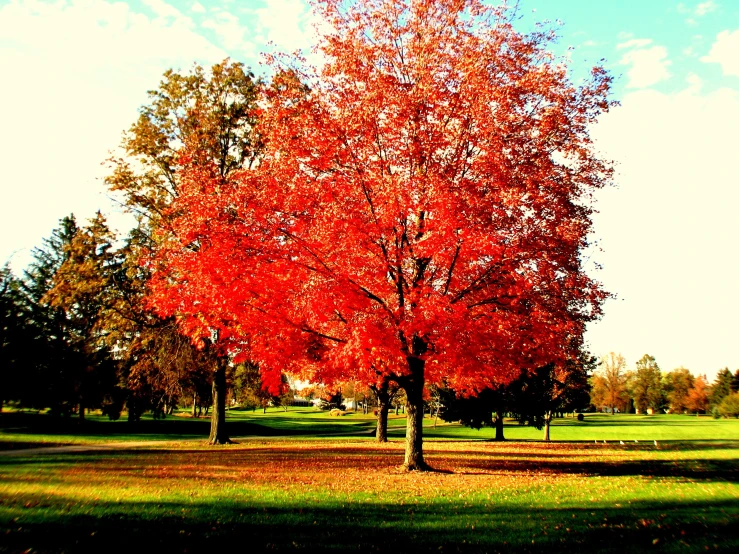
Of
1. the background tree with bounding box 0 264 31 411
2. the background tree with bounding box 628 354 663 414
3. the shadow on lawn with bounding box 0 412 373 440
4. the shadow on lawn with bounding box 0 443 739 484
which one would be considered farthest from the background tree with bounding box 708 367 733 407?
the background tree with bounding box 0 264 31 411

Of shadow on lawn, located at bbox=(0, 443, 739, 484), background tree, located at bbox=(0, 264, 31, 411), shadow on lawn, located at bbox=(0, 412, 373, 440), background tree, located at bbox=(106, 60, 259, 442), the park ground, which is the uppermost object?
background tree, located at bbox=(106, 60, 259, 442)

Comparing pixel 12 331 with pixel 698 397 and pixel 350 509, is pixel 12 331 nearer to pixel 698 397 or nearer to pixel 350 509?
pixel 350 509

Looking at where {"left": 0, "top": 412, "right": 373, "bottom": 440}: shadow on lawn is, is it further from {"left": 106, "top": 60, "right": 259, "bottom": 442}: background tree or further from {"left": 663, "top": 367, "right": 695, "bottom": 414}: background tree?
{"left": 663, "top": 367, "right": 695, "bottom": 414}: background tree

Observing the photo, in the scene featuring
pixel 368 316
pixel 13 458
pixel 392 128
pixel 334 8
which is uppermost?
pixel 334 8

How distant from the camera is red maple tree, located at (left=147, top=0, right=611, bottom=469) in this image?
15102 mm

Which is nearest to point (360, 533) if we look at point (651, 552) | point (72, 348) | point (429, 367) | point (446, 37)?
point (651, 552)

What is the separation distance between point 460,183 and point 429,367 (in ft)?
18.4

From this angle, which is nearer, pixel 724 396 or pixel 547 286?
pixel 547 286

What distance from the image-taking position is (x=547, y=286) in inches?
635

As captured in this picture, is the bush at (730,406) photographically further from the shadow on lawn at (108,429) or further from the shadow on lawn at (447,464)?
the shadow on lawn at (447,464)

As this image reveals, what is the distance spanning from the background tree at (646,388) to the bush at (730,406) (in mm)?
27512

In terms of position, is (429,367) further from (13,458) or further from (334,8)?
(13,458)

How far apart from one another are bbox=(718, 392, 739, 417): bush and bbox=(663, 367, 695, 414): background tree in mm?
20503

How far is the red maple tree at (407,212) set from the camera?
595 inches
